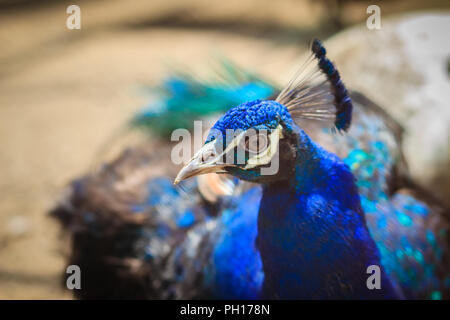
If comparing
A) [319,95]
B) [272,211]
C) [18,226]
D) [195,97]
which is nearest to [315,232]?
[272,211]

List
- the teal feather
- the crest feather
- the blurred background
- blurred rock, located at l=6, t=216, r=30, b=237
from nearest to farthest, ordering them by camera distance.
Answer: the crest feather → the teal feather → the blurred background → blurred rock, located at l=6, t=216, r=30, b=237

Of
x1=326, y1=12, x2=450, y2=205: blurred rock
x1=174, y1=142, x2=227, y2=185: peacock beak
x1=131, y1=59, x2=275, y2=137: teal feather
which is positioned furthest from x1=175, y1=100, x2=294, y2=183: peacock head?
x1=326, y1=12, x2=450, y2=205: blurred rock

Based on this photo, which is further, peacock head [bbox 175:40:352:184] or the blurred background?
the blurred background

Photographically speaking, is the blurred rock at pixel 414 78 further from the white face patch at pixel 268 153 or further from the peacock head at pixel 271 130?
the white face patch at pixel 268 153

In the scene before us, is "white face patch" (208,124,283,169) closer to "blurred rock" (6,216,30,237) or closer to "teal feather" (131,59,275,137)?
"teal feather" (131,59,275,137)

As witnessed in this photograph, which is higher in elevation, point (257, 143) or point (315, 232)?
point (257, 143)

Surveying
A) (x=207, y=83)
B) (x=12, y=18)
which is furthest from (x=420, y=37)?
(x=12, y=18)

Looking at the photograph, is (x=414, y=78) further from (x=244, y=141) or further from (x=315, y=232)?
(x=244, y=141)

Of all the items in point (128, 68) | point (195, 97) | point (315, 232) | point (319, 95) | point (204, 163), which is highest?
point (128, 68)

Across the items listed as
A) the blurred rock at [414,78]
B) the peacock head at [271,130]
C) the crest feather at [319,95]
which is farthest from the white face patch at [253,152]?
the blurred rock at [414,78]
